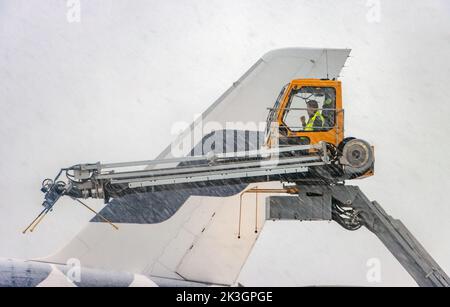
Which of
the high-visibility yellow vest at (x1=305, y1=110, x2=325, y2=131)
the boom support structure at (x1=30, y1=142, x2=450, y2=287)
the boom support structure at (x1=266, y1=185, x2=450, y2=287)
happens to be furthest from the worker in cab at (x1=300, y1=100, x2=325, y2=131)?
the boom support structure at (x1=266, y1=185, x2=450, y2=287)

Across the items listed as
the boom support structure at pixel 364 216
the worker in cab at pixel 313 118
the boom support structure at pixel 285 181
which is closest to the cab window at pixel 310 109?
the worker in cab at pixel 313 118

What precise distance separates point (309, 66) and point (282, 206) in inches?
132

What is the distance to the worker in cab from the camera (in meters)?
14.2

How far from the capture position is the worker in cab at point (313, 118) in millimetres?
14234

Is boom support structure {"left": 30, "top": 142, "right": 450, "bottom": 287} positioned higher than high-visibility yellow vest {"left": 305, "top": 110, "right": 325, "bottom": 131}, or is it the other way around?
high-visibility yellow vest {"left": 305, "top": 110, "right": 325, "bottom": 131}

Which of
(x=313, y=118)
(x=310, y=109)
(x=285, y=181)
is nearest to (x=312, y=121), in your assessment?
(x=313, y=118)

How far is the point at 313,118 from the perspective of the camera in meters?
14.3

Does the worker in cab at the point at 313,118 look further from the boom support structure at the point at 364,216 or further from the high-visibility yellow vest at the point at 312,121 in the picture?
the boom support structure at the point at 364,216

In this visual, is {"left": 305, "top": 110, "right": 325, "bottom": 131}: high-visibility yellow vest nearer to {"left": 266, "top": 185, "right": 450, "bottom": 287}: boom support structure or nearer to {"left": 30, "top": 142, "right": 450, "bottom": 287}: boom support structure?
{"left": 30, "top": 142, "right": 450, "bottom": 287}: boom support structure

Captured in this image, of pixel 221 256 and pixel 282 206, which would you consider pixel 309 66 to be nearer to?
pixel 282 206

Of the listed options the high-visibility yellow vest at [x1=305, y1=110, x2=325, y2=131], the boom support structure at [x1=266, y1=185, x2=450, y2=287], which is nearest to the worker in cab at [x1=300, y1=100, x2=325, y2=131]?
the high-visibility yellow vest at [x1=305, y1=110, x2=325, y2=131]

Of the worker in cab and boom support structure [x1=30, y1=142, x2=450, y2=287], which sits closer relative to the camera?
boom support structure [x1=30, y1=142, x2=450, y2=287]
